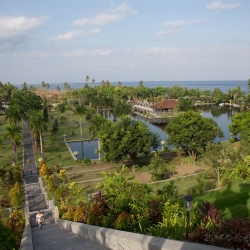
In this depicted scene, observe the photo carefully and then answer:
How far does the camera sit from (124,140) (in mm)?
22672

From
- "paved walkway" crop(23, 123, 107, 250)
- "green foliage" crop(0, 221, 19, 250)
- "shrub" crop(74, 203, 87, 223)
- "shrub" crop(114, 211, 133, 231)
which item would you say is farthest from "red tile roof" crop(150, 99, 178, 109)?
"green foliage" crop(0, 221, 19, 250)

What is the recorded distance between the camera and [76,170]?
23391 mm

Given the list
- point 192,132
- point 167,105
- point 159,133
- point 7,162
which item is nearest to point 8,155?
point 7,162

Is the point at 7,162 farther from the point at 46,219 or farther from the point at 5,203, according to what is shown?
the point at 46,219

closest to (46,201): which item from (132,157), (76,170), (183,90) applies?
(76,170)

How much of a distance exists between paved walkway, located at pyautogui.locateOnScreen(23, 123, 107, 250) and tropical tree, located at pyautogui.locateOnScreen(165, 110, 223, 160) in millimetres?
12970

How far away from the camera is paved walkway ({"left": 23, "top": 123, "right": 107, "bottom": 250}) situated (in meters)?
7.14

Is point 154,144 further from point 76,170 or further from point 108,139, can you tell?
point 76,170

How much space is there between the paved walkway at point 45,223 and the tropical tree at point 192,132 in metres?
13.0

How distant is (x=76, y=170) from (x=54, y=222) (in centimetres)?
990

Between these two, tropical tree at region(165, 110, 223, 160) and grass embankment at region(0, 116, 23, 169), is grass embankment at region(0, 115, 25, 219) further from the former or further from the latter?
tropical tree at region(165, 110, 223, 160)

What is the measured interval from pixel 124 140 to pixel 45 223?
34.2 feet

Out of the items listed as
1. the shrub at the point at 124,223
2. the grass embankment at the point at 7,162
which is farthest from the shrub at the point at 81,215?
the grass embankment at the point at 7,162

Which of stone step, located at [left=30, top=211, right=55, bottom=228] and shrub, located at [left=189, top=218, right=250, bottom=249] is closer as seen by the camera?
shrub, located at [left=189, top=218, right=250, bottom=249]
